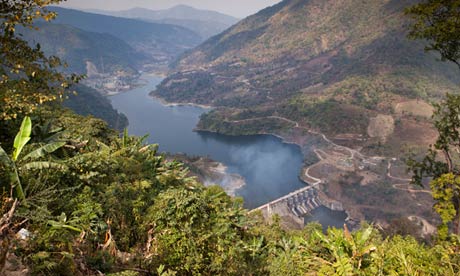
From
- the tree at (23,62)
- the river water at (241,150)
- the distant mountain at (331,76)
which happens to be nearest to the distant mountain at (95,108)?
the river water at (241,150)

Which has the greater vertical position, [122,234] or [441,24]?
[441,24]

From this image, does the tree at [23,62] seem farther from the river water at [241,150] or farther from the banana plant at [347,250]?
the river water at [241,150]

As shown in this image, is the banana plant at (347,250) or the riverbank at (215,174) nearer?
the banana plant at (347,250)

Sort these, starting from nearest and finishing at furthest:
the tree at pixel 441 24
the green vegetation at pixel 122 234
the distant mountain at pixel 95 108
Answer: the green vegetation at pixel 122 234 < the tree at pixel 441 24 < the distant mountain at pixel 95 108

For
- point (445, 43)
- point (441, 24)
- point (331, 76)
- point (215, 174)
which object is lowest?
point (215, 174)

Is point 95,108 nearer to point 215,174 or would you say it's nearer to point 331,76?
point 215,174

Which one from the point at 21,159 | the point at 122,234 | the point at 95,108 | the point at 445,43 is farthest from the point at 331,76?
the point at 21,159

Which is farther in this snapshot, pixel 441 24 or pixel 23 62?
pixel 441 24

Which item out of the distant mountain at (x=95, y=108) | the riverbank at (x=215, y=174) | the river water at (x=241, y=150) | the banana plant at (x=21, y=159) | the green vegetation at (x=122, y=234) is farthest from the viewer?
the distant mountain at (x=95, y=108)
